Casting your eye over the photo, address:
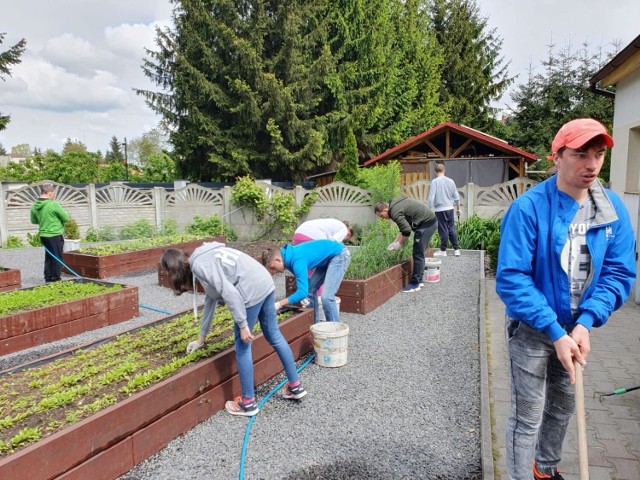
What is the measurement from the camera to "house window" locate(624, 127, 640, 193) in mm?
8008

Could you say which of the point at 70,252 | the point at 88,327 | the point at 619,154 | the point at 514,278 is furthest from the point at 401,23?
the point at 514,278

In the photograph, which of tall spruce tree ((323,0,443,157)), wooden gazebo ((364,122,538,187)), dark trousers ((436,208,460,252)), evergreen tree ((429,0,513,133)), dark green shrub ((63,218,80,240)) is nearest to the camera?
dark trousers ((436,208,460,252))

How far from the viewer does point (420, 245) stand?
7.29 meters

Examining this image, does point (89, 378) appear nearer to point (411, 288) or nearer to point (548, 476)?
point (548, 476)

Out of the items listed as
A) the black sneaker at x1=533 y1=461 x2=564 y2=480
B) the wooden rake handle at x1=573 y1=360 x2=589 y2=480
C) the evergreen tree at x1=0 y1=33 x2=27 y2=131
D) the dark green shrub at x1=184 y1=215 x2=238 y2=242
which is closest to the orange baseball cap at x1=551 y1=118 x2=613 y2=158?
the wooden rake handle at x1=573 y1=360 x2=589 y2=480

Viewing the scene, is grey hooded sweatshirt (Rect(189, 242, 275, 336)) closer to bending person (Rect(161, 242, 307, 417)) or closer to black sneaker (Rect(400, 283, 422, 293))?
bending person (Rect(161, 242, 307, 417))

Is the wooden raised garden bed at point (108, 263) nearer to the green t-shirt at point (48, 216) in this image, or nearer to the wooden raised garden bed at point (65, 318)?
the green t-shirt at point (48, 216)

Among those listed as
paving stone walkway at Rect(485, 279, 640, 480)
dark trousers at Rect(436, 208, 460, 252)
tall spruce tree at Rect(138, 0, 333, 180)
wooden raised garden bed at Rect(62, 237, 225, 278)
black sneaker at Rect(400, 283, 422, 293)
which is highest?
tall spruce tree at Rect(138, 0, 333, 180)

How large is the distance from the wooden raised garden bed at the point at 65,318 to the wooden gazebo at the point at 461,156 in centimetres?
1216

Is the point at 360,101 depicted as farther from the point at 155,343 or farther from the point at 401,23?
the point at 155,343

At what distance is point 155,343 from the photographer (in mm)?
4238

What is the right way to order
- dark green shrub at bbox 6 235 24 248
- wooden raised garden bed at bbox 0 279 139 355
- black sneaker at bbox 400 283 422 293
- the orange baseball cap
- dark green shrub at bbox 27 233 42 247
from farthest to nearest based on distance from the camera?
1. dark green shrub at bbox 27 233 42 247
2. dark green shrub at bbox 6 235 24 248
3. black sneaker at bbox 400 283 422 293
4. wooden raised garden bed at bbox 0 279 139 355
5. the orange baseball cap

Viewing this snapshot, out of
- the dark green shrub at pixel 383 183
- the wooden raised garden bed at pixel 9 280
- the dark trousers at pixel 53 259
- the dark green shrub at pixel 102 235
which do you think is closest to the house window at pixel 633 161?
the dark green shrub at pixel 383 183

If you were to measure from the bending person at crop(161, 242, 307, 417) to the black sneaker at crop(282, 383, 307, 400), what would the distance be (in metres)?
0.31
